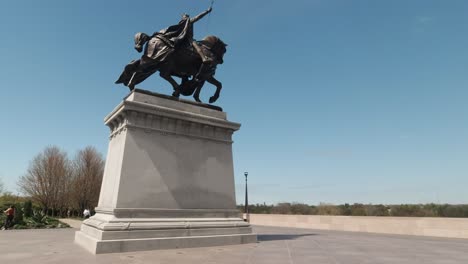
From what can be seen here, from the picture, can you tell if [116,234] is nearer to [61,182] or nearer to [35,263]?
[35,263]

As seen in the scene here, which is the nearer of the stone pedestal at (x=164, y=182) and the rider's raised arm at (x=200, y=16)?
the stone pedestal at (x=164, y=182)

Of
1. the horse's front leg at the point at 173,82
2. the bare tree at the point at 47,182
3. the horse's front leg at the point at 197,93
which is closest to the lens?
the horse's front leg at the point at 173,82

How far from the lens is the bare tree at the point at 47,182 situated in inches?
1978

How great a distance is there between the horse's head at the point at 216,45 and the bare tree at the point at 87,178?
43955 mm

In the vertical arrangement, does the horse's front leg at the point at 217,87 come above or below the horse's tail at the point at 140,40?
below

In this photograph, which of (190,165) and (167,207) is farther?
(190,165)

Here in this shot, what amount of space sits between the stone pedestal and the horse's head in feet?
9.20

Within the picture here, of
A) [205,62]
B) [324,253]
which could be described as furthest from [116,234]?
[205,62]

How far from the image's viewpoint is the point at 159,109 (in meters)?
11.1

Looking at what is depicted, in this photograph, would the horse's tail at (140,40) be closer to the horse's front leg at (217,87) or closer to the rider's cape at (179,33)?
the rider's cape at (179,33)

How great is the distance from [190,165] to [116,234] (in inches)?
141

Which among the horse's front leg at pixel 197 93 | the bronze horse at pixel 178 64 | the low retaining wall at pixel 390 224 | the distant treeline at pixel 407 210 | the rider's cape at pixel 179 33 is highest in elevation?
the rider's cape at pixel 179 33

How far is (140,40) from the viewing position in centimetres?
1248

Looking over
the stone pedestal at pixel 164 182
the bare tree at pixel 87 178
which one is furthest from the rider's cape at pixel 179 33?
the bare tree at pixel 87 178
